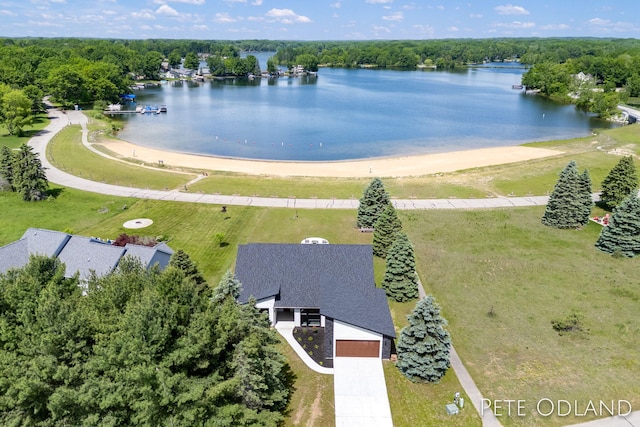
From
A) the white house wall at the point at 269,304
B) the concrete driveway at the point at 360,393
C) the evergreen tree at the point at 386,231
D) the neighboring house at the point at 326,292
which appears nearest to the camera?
the concrete driveway at the point at 360,393

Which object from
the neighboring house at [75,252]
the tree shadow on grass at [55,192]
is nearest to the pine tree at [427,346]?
the neighboring house at [75,252]

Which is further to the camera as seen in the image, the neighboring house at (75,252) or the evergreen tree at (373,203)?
the evergreen tree at (373,203)

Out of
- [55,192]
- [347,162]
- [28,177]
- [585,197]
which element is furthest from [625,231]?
Answer: [28,177]

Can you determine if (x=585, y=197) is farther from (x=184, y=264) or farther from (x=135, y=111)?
(x=135, y=111)

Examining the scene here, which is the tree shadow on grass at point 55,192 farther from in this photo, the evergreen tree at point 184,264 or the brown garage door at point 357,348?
the brown garage door at point 357,348

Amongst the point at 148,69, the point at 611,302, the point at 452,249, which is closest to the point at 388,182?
the point at 452,249

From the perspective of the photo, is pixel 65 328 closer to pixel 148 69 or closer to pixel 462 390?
pixel 462 390
